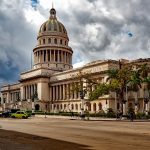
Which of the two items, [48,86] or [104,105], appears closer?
[104,105]

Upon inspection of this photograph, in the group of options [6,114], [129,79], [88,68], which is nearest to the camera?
[129,79]

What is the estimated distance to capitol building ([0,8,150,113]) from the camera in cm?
11425

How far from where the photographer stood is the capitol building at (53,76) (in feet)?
375

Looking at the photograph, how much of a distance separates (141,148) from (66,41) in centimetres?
13664

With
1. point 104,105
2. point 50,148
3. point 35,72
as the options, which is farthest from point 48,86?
point 50,148

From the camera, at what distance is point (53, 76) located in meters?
138

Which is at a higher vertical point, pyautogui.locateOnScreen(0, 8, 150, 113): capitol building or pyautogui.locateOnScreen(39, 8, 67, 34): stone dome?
pyautogui.locateOnScreen(39, 8, 67, 34): stone dome

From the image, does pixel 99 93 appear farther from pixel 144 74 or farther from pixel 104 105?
pixel 104 105

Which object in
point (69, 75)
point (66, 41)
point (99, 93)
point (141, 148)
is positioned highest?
point (66, 41)

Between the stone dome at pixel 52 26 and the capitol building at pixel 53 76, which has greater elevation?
the stone dome at pixel 52 26

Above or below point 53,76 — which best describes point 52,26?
above

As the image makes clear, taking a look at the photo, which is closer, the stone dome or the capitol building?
the capitol building

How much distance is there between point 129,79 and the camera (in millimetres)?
77375

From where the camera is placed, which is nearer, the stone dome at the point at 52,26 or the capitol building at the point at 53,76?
the capitol building at the point at 53,76
